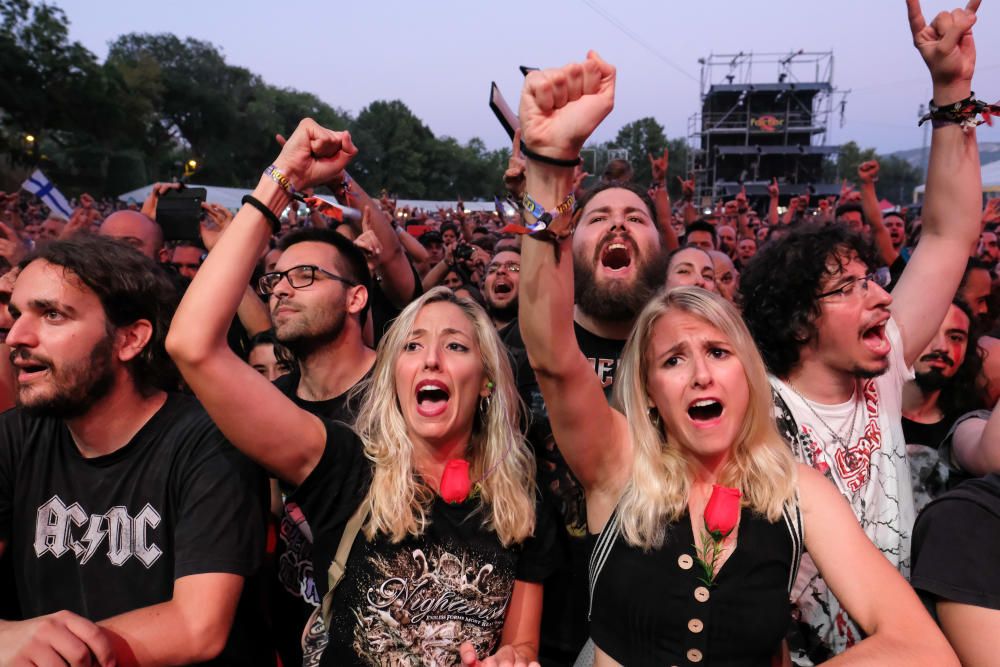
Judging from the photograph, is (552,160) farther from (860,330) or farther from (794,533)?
(860,330)

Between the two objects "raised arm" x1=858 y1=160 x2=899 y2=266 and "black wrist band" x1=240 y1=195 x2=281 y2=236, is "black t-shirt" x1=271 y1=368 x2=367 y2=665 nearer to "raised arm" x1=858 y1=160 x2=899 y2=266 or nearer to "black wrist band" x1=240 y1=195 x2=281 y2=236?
"black wrist band" x1=240 y1=195 x2=281 y2=236

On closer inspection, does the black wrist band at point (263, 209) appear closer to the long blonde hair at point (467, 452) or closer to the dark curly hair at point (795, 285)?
the long blonde hair at point (467, 452)

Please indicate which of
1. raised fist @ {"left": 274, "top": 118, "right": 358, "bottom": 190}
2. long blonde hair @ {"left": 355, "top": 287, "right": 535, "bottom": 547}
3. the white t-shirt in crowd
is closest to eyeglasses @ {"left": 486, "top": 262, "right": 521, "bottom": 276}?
long blonde hair @ {"left": 355, "top": 287, "right": 535, "bottom": 547}

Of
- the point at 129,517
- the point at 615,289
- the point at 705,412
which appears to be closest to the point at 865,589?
the point at 705,412

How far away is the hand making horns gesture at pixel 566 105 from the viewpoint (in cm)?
159

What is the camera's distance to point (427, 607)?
6.28ft

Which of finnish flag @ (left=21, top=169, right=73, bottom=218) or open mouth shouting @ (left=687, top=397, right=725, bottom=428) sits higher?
finnish flag @ (left=21, top=169, right=73, bottom=218)

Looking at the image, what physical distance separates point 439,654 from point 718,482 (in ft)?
2.90

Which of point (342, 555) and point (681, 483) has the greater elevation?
point (681, 483)

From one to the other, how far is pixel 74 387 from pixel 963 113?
309 centimetres

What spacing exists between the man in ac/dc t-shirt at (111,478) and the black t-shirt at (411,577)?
0.20m

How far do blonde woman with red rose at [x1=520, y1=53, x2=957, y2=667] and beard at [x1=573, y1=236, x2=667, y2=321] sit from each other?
80cm

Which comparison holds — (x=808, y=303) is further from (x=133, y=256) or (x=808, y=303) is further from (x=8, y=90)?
(x=8, y=90)

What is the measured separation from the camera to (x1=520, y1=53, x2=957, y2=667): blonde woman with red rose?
162 cm
